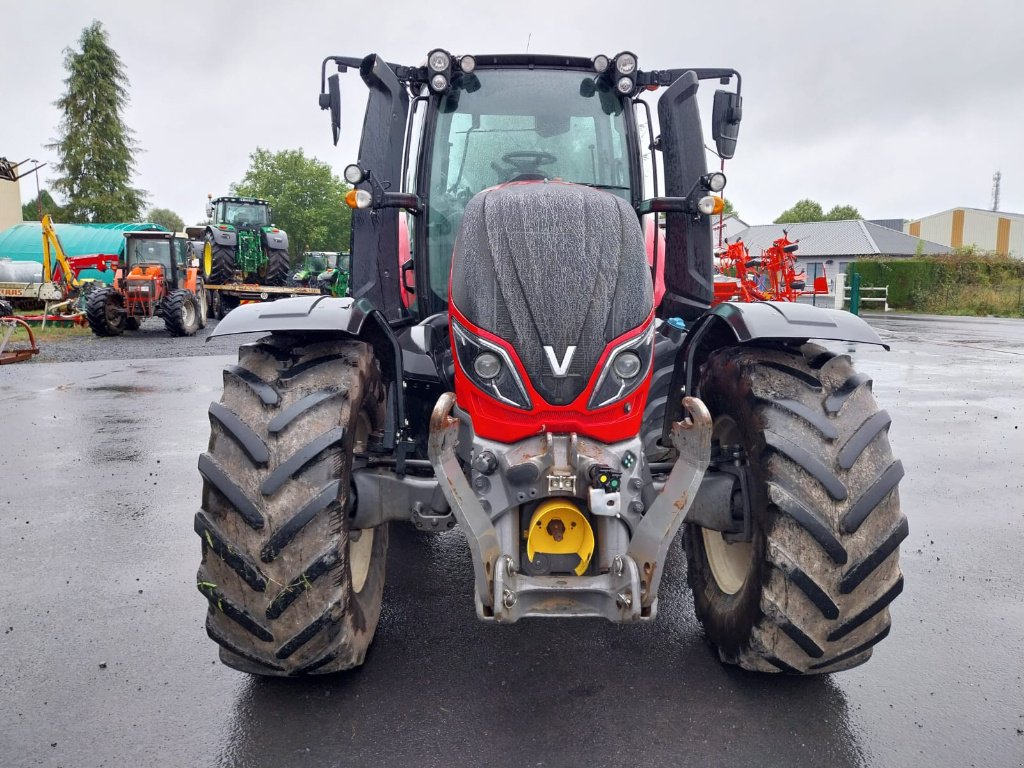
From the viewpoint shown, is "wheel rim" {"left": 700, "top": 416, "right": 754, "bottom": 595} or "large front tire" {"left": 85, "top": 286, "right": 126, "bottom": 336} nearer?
"wheel rim" {"left": 700, "top": 416, "right": 754, "bottom": 595}

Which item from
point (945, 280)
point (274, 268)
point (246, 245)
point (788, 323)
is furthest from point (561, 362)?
point (945, 280)

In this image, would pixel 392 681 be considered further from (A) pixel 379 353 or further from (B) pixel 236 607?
(A) pixel 379 353

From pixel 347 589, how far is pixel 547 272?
1242 mm

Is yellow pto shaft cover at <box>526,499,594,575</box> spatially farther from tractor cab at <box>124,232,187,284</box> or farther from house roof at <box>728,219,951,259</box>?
house roof at <box>728,219,951,259</box>

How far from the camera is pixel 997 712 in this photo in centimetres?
288

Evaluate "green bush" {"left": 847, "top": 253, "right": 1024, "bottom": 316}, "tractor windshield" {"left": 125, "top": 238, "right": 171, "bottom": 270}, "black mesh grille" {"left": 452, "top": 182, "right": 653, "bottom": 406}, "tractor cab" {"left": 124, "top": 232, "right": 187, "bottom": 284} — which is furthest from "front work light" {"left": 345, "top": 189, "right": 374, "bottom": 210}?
"green bush" {"left": 847, "top": 253, "right": 1024, "bottom": 316}

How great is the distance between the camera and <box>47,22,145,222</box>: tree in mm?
48188

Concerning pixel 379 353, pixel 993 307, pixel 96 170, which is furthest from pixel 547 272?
pixel 96 170

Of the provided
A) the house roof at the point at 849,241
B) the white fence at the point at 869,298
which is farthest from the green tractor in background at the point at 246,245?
the house roof at the point at 849,241

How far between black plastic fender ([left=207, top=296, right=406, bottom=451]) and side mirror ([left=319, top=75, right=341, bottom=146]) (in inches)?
45.1

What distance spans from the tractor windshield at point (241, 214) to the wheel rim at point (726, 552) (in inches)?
1021

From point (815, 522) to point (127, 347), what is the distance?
54.4 feet

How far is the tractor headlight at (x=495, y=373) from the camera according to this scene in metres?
2.54

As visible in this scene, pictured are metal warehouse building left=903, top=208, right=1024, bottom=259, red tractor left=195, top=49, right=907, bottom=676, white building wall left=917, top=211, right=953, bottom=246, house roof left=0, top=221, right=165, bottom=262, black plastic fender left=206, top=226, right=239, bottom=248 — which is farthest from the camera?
white building wall left=917, top=211, right=953, bottom=246
